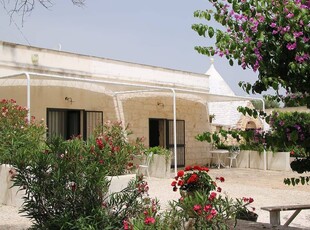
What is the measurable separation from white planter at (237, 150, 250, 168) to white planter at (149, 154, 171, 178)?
5.31 meters

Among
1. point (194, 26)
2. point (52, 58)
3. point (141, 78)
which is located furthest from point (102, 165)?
point (141, 78)

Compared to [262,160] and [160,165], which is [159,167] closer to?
[160,165]

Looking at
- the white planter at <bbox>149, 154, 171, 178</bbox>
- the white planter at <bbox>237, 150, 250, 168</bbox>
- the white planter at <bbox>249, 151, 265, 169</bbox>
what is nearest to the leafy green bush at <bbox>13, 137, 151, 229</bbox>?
the white planter at <bbox>149, 154, 171, 178</bbox>

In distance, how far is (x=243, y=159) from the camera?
16828 mm

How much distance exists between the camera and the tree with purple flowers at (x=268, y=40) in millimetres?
2938

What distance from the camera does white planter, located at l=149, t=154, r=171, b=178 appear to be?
12219 mm

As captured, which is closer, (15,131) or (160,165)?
(15,131)

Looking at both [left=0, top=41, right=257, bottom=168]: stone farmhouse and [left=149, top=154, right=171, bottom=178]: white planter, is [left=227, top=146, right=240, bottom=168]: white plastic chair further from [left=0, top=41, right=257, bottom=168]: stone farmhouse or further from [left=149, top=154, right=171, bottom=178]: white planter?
[left=149, top=154, right=171, bottom=178]: white planter

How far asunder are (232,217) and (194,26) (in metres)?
1.61

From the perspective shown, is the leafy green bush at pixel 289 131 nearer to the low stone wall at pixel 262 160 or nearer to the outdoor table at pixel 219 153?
the low stone wall at pixel 262 160

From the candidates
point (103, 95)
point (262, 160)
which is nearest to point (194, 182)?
point (103, 95)

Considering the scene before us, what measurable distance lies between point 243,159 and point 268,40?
46.3 ft

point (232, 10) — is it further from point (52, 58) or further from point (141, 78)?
point (141, 78)

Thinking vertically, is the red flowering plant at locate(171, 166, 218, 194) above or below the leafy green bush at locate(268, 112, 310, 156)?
below
